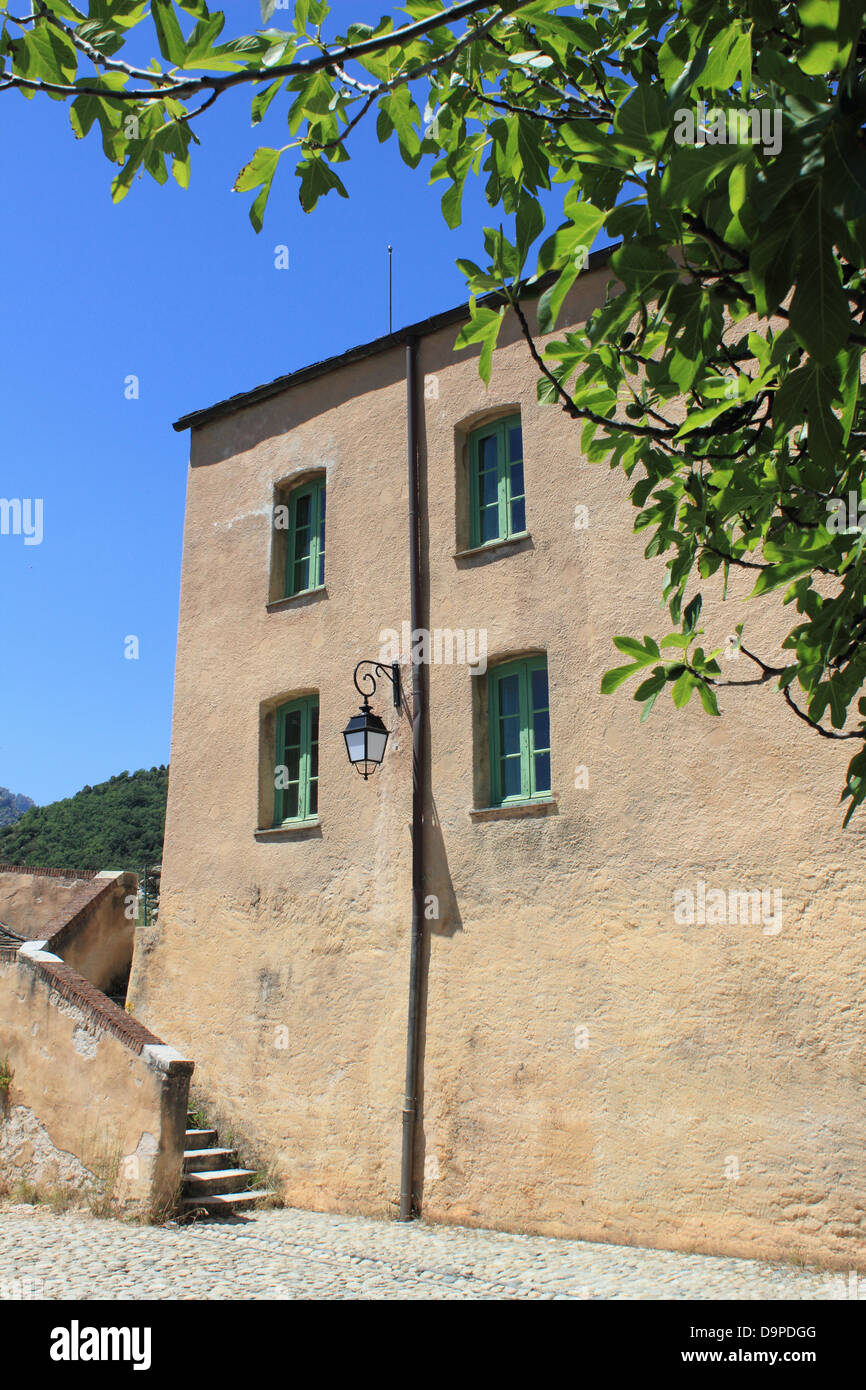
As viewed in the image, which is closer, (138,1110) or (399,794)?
(138,1110)

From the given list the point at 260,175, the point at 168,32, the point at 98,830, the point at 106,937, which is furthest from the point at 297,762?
the point at 98,830

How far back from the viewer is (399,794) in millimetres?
10148

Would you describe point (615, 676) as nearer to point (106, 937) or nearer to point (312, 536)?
point (312, 536)

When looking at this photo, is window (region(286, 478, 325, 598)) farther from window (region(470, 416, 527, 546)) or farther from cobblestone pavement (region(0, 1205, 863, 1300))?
cobblestone pavement (region(0, 1205, 863, 1300))

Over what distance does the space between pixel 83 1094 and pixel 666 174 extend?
9551 mm

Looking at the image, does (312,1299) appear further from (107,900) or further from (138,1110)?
(107,900)

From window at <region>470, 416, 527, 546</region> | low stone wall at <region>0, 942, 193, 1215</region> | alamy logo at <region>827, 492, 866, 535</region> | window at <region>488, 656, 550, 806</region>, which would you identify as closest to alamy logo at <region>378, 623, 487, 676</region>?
window at <region>488, 656, 550, 806</region>

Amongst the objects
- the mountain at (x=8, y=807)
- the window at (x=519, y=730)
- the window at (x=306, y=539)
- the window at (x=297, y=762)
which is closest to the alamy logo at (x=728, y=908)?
the window at (x=519, y=730)

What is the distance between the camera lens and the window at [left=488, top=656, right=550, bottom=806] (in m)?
9.45

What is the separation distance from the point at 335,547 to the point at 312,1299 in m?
7.23

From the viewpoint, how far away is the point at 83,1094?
374 inches

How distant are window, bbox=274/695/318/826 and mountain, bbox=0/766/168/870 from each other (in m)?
19.6

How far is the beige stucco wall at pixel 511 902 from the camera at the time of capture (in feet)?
24.3

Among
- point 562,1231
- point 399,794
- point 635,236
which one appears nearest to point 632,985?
point 562,1231
